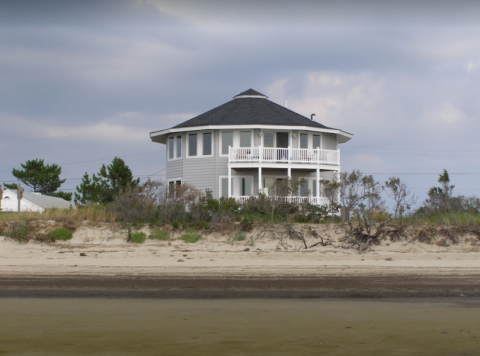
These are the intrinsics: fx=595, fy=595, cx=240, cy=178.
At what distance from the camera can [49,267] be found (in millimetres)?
14695

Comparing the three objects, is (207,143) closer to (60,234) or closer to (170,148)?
(170,148)

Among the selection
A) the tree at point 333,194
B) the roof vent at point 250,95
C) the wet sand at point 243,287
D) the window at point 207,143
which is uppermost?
the roof vent at point 250,95

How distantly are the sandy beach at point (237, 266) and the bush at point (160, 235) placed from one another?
0.67 ft

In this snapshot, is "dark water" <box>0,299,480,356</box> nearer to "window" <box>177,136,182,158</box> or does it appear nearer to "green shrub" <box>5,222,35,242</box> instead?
"green shrub" <box>5,222,35,242</box>

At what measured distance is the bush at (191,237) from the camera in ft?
62.0

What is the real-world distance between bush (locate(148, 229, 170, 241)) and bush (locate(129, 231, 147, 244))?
0.70ft

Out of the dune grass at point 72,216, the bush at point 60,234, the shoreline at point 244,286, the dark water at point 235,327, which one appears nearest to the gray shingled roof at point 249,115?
the dune grass at point 72,216

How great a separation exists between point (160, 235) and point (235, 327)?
965cm

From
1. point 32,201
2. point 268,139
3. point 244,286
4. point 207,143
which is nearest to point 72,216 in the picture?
point 244,286

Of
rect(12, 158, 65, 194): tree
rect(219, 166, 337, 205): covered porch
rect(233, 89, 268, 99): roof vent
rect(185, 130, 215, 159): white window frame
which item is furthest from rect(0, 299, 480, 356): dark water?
rect(12, 158, 65, 194): tree

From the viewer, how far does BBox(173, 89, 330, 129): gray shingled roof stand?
29.2 meters

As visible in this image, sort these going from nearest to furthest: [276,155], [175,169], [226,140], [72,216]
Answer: [72,216] < [276,155] < [226,140] < [175,169]

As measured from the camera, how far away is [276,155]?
28500 mm

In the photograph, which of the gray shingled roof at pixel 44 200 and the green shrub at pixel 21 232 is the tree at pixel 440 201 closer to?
the green shrub at pixel 21 232
